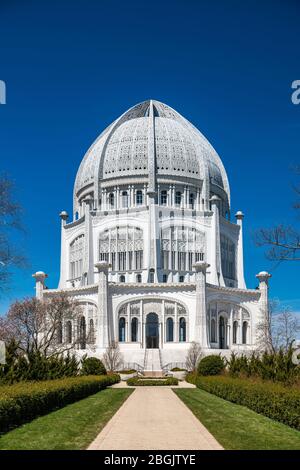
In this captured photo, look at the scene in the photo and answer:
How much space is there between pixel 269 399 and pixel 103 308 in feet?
181

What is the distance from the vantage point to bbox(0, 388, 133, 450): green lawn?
14232 millimetres

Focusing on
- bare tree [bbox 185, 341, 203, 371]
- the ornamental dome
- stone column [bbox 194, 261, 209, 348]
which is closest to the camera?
bare tree [bbox 185, 341, 203, 371]

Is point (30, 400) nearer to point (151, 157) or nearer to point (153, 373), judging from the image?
point (153, 373)

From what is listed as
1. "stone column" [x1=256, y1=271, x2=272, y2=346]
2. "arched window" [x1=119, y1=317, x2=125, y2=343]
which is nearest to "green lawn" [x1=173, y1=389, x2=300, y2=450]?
"arched window" [x1=119, y1=317, x2=125, y2=343]

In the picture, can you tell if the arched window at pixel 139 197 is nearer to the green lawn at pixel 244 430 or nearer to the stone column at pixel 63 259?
the stone column at pixel 63 259

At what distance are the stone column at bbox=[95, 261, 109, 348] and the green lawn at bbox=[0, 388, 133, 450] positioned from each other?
50475 millimetres

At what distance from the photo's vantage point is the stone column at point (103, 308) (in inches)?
2896

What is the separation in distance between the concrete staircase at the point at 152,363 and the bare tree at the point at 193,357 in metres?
3.19

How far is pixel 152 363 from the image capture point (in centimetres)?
6838

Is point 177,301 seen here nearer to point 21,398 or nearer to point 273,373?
point 273,373

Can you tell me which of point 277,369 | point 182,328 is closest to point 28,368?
point 277,369

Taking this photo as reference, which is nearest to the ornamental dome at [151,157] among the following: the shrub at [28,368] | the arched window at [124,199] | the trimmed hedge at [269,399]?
the arched window at [124,199]

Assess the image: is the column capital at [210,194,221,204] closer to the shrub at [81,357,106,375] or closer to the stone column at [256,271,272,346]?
the stone column at [256,271,272,346]

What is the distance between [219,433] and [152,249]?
69907mm
